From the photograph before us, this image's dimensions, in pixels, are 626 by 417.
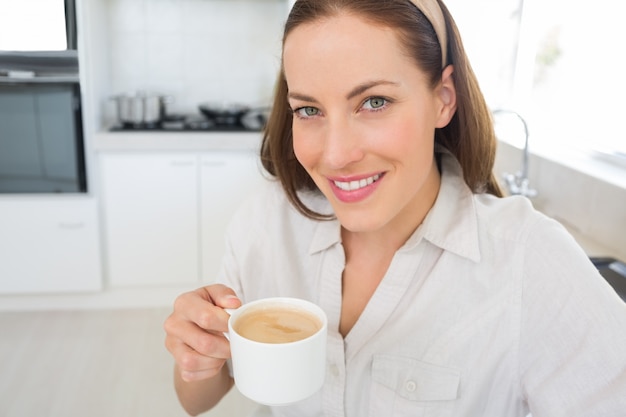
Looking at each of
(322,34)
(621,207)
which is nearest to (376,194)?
(322,34)

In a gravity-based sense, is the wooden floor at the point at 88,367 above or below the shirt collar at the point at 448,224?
below

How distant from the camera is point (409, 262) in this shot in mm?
1023

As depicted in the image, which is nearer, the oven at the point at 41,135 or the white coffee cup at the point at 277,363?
the white coffee cup at the point at 277,363

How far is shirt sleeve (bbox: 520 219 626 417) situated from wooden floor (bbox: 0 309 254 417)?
1616 mm

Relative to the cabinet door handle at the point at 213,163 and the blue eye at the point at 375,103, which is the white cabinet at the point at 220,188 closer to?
the cabinet door handle at the point at 213,163

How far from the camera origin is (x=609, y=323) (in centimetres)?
83

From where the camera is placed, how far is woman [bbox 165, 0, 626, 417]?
0.86m

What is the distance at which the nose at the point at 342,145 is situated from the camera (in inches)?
34.3

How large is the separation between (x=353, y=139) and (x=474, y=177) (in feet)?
1.05

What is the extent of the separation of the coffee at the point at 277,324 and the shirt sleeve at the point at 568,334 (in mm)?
361

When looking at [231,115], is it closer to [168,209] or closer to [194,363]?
[168,209]

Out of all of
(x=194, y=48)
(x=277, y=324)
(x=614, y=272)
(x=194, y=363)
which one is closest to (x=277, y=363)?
Answer: (x=277, y=324)

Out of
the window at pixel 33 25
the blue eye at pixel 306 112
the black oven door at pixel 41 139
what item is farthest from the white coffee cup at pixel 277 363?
the window at pixel 33 25

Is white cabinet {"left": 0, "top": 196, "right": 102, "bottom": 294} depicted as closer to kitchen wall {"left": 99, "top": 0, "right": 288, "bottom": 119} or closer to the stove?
the stove
